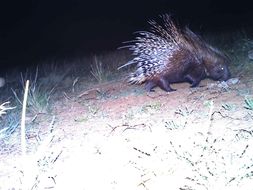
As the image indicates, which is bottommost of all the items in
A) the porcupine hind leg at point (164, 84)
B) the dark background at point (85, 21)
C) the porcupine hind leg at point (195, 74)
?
the dark background at point (85, 21)

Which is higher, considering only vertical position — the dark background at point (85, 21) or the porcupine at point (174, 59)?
the porcupine at point (174, 59)

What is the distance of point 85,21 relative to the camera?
14133 millimetres

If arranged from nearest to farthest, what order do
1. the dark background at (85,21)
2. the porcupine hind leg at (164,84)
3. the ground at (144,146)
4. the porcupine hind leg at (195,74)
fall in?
the ground at (144,146) < the porcupine hind leg at (164,84) < the porcupine hind leg at (195,74) < the dark background at (85,21)

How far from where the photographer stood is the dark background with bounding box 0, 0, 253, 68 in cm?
1116

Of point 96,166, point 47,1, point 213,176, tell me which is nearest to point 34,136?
point 96,166

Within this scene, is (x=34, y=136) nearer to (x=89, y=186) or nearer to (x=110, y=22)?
(x=89, y=186)

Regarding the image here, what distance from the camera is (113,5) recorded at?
14500 mm

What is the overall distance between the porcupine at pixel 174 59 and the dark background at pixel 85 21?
4234mm

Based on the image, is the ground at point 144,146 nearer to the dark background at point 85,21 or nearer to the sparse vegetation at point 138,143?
the sparse vegetation at point 138,143

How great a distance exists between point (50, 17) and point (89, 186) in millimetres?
13025

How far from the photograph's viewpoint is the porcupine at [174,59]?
5359 millimetres

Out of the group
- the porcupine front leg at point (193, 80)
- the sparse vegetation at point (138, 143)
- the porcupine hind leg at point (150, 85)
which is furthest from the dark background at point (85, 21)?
the sparse vegetation at point (138, 143)

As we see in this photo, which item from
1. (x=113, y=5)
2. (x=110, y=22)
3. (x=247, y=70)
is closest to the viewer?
(x=247, y=70)

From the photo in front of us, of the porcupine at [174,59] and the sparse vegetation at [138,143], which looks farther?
the porcupine at [174,59]
